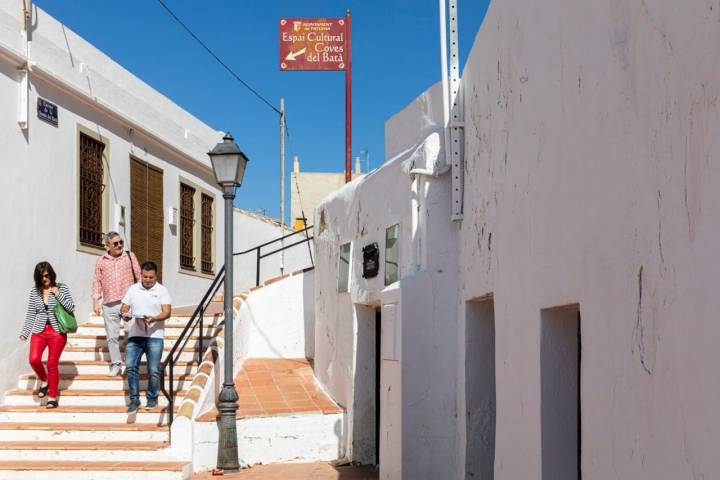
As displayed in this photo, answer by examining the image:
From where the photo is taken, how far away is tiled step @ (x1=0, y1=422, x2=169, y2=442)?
30.5 feet

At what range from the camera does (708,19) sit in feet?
9.04

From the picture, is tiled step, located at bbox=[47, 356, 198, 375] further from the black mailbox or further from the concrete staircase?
the black mailbox

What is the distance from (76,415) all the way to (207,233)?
26.2 ft

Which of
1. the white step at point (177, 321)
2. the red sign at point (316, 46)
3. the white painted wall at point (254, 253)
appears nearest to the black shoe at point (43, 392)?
the white step at point (177, 321)

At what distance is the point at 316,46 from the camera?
15.6 metres

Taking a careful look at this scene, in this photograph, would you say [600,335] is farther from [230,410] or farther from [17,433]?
[17,433]

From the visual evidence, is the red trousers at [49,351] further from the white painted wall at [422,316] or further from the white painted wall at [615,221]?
the white painted wall at [615,221]

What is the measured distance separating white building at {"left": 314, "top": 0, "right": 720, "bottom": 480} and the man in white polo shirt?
2315 mm

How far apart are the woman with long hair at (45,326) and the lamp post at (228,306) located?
5.55 ft

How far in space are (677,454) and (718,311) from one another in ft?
1.90

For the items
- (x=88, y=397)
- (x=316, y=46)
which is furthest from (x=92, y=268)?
(x=316, y=46)

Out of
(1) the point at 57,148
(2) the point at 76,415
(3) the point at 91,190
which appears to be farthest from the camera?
(3) the point at 91,190

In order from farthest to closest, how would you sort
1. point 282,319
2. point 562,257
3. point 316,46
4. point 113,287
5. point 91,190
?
1. point 316,46
2. point 282,319
3. point 91,190
4. point 113,287
5. point 562,257

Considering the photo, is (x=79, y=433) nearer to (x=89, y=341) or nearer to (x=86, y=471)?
(x=86, y=471)
